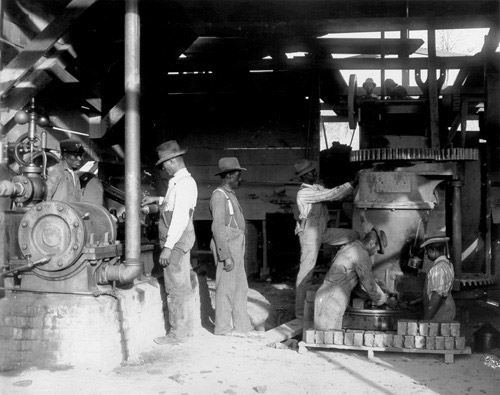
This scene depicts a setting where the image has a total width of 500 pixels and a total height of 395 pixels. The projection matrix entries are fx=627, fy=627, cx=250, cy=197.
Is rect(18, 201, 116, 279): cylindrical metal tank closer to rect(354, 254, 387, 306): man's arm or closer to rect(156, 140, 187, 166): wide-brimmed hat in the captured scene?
rect(156, 140, 187, 166): wide-brimmed hat

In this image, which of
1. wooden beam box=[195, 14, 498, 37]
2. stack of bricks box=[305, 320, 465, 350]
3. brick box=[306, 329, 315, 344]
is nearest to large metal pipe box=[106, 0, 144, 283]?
brick box=[306, 329, 315, 344]

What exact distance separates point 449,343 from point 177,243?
9.29 ft

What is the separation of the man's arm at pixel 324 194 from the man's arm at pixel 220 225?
139cm

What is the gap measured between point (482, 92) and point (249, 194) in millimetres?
4084

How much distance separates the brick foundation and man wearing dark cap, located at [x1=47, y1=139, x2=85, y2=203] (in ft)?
3.81

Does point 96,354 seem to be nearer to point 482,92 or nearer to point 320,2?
point 320,2

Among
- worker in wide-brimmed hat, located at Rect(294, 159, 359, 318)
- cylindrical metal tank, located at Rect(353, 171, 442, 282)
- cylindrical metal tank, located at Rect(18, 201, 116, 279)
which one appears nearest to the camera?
cylindrical metal tank, located at Rect(18, 201, 116, 279)

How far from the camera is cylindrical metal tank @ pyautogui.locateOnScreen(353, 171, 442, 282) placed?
274 inches

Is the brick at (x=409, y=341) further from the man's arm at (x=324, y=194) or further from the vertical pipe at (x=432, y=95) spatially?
the vertical pipe at (x=432, y=95)

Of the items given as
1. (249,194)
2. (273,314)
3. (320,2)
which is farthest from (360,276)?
(249,194)

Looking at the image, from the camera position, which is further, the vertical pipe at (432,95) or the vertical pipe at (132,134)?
the vertical pipe at (432,95)

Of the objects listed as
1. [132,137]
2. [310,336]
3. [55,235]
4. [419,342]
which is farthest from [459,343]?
[55,235]

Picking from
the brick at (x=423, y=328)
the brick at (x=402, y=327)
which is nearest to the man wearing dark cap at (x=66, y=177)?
the brick at (x=402, y=327)

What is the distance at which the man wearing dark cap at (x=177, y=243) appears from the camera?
646 cm
